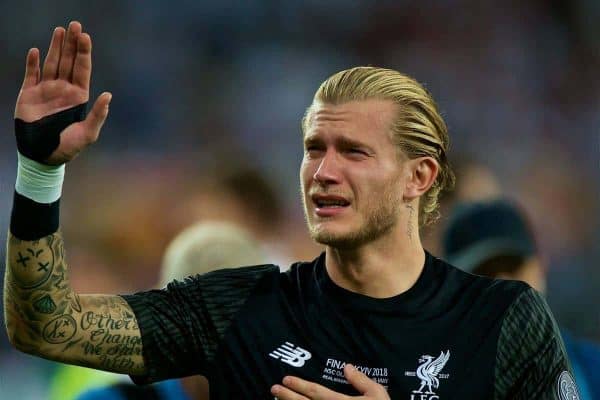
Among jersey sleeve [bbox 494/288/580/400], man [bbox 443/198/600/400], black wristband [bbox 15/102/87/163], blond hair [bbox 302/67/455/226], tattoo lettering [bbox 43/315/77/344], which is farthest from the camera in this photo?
man [bbox 443/198/600/400]

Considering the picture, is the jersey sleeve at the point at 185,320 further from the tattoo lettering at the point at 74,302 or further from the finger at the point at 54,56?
the finger at the point at 54,56

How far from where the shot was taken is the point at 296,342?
238cm

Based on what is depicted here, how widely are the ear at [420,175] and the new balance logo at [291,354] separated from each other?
0.54 metres

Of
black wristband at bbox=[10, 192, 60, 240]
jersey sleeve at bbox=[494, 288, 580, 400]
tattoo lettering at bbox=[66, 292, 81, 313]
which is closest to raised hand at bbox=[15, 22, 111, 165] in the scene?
black wristband at bbox=[10, 192, 60, 240]

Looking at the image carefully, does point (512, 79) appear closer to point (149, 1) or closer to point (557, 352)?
point (149, 1)

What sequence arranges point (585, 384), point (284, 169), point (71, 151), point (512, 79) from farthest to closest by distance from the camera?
point (512, 79)
point (284, 169)
point (585, 384)
point (71, 151)

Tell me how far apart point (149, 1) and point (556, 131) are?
7.32ft

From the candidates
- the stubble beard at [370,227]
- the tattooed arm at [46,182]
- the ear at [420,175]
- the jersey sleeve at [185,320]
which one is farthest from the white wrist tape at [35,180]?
the ear at [420,175]

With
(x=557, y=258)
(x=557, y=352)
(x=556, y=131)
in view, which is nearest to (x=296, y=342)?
(x=557, y=352)

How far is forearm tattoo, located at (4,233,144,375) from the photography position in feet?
6.82

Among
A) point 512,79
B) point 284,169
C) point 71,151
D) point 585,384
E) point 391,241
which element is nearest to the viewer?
point 71,151

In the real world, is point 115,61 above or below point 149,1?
below

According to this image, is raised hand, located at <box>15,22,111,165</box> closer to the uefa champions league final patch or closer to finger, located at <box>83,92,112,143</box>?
finger, located at <box>83,92,112,143</box>

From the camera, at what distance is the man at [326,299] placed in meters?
2.07
